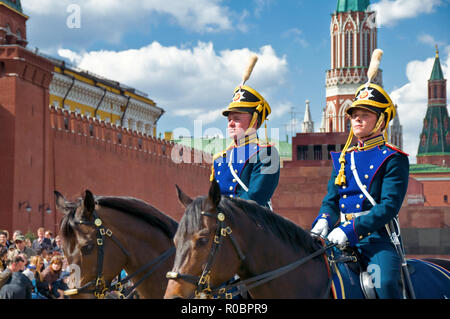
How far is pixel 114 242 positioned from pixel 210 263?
133 centimetres

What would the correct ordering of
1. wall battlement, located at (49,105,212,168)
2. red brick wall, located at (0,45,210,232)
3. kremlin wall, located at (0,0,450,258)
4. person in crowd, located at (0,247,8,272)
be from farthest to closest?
wall battlement, located at (49,105,212,168) → kremlin wall, located at (0,0,450,258) → red brick wall, located at (0,45,210,232) → person in crowd, located at (0,247,8,272)

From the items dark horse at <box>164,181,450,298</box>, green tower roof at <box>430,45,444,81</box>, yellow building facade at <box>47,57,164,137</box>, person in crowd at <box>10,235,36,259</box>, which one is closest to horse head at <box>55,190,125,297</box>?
dark horse at <box>164,181,450,298</box>

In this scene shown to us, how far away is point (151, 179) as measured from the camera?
34.9m

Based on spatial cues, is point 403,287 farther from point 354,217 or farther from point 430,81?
point 430,81

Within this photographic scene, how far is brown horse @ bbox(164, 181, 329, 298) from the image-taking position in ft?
11.8

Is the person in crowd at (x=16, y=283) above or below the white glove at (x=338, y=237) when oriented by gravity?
below

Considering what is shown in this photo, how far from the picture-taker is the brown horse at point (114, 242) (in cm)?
459

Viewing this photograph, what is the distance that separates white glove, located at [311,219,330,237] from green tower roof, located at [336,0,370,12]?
64.9 meters

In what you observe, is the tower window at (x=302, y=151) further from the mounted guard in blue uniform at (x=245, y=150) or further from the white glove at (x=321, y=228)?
the white glove at (x=321, y=228)

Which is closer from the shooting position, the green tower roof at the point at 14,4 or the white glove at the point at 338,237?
the white glove at the point at 338,237

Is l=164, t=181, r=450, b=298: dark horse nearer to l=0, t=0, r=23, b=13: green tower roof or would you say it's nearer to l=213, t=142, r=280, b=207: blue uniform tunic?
l=213, t=142, r=280, b=207: blue uniform tunic

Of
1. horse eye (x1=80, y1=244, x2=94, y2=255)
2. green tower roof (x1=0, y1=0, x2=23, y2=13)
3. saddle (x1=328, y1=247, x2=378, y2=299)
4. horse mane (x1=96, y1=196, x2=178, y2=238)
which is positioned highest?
green tower roof (x1=0, y1=0, x2=23, y2=13)

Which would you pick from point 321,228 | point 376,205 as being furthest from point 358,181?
point 321,228

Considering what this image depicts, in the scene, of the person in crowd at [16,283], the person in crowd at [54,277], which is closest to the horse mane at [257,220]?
the person in crowd at [16,283]
